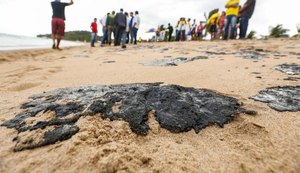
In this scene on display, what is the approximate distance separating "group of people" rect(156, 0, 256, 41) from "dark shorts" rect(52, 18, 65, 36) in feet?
15.1

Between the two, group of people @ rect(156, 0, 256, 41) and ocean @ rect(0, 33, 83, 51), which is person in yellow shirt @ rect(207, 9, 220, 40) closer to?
group of people @ rect(156, 0, 256, 41)

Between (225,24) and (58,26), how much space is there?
16.1ft

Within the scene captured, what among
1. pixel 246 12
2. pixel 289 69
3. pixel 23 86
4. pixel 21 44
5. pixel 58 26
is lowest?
pixel 23 86

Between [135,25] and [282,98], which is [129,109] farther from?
[135,25]

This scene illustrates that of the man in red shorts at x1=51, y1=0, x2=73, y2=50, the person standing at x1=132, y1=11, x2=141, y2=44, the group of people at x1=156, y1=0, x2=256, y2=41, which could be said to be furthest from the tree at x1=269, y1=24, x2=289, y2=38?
the man in red shorts at x1=51, y1=0, x2=73, y2=50

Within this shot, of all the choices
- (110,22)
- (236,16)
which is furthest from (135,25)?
(236,16)

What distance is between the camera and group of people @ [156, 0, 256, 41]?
651cm

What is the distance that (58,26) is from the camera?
5.73m

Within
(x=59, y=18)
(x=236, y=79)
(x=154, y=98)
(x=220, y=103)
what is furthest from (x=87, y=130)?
(x=59, y=18)

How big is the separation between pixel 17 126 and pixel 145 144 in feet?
2.08

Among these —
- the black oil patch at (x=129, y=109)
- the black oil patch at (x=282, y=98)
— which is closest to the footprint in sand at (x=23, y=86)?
the black oil patch at (x=129, y=109)

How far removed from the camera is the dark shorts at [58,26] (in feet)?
18.6

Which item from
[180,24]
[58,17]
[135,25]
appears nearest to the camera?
[58,17]

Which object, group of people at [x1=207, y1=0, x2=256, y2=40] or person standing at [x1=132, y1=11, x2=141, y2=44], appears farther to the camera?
person standing at [x1=132, y1=11, x2=141, y2=44]
